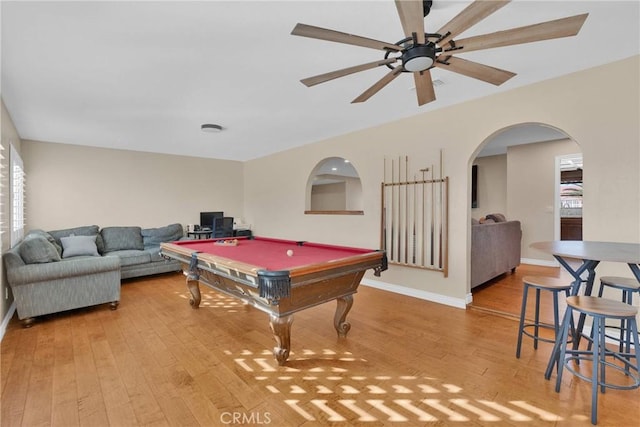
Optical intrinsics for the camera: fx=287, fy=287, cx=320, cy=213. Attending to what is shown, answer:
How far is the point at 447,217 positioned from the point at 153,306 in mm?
3785

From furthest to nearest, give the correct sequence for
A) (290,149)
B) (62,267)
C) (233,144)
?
(290,149)
(233,144)
(62,267)

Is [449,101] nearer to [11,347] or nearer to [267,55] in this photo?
[267,55]

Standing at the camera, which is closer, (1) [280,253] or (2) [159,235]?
(1) [280,253]

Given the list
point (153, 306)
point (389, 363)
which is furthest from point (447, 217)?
point (153, 306)

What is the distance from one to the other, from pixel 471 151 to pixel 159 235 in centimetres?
545

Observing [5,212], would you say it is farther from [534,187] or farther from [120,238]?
[534,187]

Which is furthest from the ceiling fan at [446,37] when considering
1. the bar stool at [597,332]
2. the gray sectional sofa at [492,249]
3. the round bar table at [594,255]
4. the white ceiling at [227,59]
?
the gray sectional sofa at [492,249]

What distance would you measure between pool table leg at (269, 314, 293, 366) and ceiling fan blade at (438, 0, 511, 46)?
2050 millimetres

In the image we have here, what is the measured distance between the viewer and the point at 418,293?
3805 mm

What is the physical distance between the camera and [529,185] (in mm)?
5734

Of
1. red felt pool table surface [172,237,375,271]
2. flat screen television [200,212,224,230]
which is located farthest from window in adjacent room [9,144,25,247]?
flat screen television [200,212,224,230]

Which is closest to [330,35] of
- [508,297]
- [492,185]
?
[508,297]

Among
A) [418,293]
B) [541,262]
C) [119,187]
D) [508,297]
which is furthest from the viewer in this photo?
[541,262]

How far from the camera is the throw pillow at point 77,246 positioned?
4363mm
